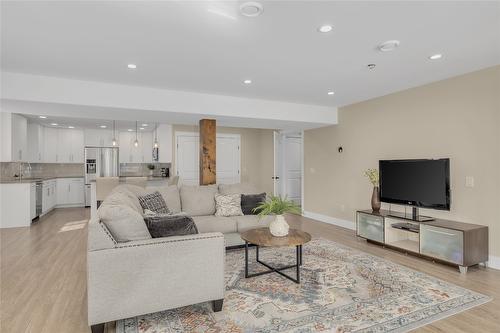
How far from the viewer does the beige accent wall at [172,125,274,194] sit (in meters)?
8.34

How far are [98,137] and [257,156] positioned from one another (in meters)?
4.92

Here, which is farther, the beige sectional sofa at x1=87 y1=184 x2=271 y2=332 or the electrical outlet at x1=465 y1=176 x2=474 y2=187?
the electrical outlet at x1=465 y1=176 x2=474 y2=187

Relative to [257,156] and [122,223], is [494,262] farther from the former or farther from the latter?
[257,156]

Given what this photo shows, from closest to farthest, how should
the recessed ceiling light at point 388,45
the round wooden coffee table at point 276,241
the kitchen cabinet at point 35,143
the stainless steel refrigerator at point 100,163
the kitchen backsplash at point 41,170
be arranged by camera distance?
1. the recessed ceiling light at point 388,45
2. the round wooden coffee table at point 276,241
3. the kitchen backsplash at point 41,170
4. the kitchen cabinet at point 35,143
5. the stainless steel refrigerator at point 100,163

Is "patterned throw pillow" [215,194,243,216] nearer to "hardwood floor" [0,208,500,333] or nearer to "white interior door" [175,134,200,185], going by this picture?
"hardwood floor" [0,208,500,333]

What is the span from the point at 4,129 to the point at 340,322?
23.0 feet

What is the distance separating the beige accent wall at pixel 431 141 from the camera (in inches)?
135

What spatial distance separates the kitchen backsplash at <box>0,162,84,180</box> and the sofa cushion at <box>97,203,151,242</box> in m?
5.73

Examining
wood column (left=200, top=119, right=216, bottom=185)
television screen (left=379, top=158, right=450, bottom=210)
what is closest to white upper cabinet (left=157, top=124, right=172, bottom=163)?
wood column (left=200, top=119, right=216, bottom=185)

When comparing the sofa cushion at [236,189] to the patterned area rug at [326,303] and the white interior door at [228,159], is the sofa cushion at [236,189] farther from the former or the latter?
the white interior door at [228,159]

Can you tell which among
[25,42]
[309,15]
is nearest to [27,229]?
[25,42]

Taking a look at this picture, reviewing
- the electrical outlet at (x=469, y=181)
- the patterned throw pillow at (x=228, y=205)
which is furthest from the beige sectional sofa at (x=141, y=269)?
the electrical outlet at (x=469, y=181)

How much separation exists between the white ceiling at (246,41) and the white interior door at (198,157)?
12.4 ft

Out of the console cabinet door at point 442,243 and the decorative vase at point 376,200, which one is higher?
the decorative vase at point 376,200
